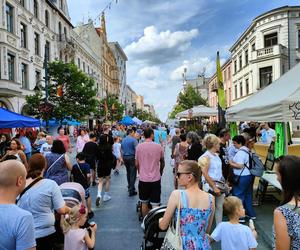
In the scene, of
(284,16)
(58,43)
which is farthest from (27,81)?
(284,16)

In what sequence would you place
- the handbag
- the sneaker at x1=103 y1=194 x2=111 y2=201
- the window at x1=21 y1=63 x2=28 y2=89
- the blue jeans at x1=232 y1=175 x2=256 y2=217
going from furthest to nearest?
the window at x1=21 y1=63 x2=28 y2=89 < the sneaker at x1=103 y1=194 x2=111 y2=201 < the blue jeans at x1=232 y1=175 x2=256 y2=217 < the handbag

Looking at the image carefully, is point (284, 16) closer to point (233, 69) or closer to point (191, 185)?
point (233, 69)

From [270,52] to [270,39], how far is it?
5.49ft

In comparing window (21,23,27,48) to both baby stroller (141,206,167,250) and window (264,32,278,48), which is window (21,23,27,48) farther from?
baby stroller (141,206,167,250)

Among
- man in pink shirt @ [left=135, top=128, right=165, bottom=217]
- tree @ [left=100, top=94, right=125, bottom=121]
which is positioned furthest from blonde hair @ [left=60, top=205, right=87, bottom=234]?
tree @ [left=100, top=94, right=125, bottom=121]

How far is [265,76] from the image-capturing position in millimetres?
34469

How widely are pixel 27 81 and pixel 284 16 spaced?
24351mm

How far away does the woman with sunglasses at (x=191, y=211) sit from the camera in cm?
288

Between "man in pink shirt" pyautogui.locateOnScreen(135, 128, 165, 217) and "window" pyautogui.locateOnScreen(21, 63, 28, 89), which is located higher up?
"window" pyautogui.locateOnScreen(21, 63, 28, 89)

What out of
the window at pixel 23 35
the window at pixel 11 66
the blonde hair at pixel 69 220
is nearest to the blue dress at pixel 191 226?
the blonde hair at pixel 69 220

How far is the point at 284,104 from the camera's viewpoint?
5633 millimetres

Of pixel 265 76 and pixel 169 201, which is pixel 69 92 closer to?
→ pixel 265 76

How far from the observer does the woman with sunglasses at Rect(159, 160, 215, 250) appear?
2875 millimetres

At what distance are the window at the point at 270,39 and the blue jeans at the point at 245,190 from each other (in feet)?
99.1
